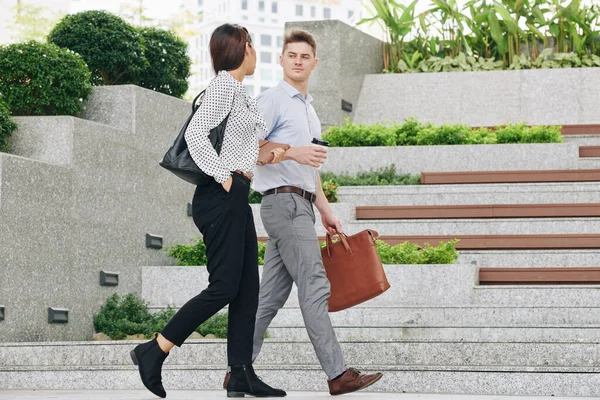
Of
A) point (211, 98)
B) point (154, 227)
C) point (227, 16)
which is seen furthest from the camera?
point (227, 16)

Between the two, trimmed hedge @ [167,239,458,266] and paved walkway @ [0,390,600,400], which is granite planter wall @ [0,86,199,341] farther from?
paved walkway @ [0,390,600,400]

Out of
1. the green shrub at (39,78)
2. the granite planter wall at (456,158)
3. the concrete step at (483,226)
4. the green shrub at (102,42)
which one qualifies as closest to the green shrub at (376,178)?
the granite planter wall at (456,158)

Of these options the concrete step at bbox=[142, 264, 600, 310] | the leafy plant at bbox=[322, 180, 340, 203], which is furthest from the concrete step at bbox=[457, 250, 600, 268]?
the leafy plant at bbox=[322, 180, 340, 203]

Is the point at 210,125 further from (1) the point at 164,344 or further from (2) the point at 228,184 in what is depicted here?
(1) the point at 164,344

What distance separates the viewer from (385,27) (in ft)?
52.5

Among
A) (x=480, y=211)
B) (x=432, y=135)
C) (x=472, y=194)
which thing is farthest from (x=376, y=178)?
(x=480, y=211)

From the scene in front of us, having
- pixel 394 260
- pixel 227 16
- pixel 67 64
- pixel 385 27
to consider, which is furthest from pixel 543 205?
pixel 227 16

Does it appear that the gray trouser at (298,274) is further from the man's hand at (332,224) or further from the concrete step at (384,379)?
the concrete step at (384,379)

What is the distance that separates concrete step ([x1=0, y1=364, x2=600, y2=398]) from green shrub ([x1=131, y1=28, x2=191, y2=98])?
174 inches

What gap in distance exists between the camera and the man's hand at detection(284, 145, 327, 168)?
5871 mm

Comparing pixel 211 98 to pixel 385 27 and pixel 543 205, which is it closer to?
pixel 543 205

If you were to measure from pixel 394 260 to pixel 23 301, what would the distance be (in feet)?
9.49

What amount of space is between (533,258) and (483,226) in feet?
2.48

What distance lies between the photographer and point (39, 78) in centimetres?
912
